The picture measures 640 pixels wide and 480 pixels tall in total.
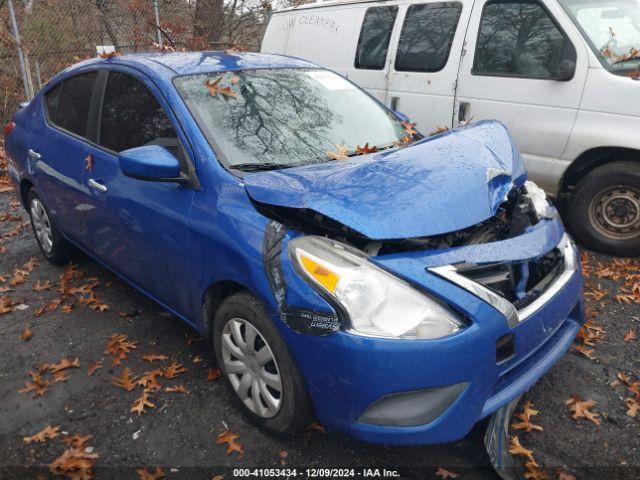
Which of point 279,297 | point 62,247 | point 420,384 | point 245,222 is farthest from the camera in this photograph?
point 62,247

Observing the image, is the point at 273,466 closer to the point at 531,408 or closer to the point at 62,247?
the point at 531,408

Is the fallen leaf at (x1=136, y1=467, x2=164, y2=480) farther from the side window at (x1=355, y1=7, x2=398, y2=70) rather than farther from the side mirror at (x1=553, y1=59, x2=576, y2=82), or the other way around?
the side window at (x1=355, y1=7, x2=398, y2=70)

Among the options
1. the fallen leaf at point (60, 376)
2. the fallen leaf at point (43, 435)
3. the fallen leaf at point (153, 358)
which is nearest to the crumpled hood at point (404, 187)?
the fallen leaf at point (153, 358)

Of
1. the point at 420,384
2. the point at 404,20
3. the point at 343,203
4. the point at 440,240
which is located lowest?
the point at 420,384

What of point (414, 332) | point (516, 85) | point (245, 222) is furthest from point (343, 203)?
point (516, 85)

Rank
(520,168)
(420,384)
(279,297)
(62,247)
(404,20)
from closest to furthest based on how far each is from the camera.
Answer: (420,384) < (279,297) < (520,168) < (62,247) < (404,20)

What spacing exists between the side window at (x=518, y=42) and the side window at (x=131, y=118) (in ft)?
10.1

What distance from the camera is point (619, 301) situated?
3633 millimetres

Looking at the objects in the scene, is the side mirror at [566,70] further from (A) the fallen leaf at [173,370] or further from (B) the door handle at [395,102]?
(A) the fallen leaf at [173,370]

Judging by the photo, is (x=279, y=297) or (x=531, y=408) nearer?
(x=279, y=297)

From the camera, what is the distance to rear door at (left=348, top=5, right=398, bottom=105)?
17.8ft

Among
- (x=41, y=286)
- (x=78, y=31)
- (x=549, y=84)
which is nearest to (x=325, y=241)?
(x=41, y=286)

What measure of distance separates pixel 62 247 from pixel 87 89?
139cm

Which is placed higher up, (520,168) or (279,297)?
(520,168)
